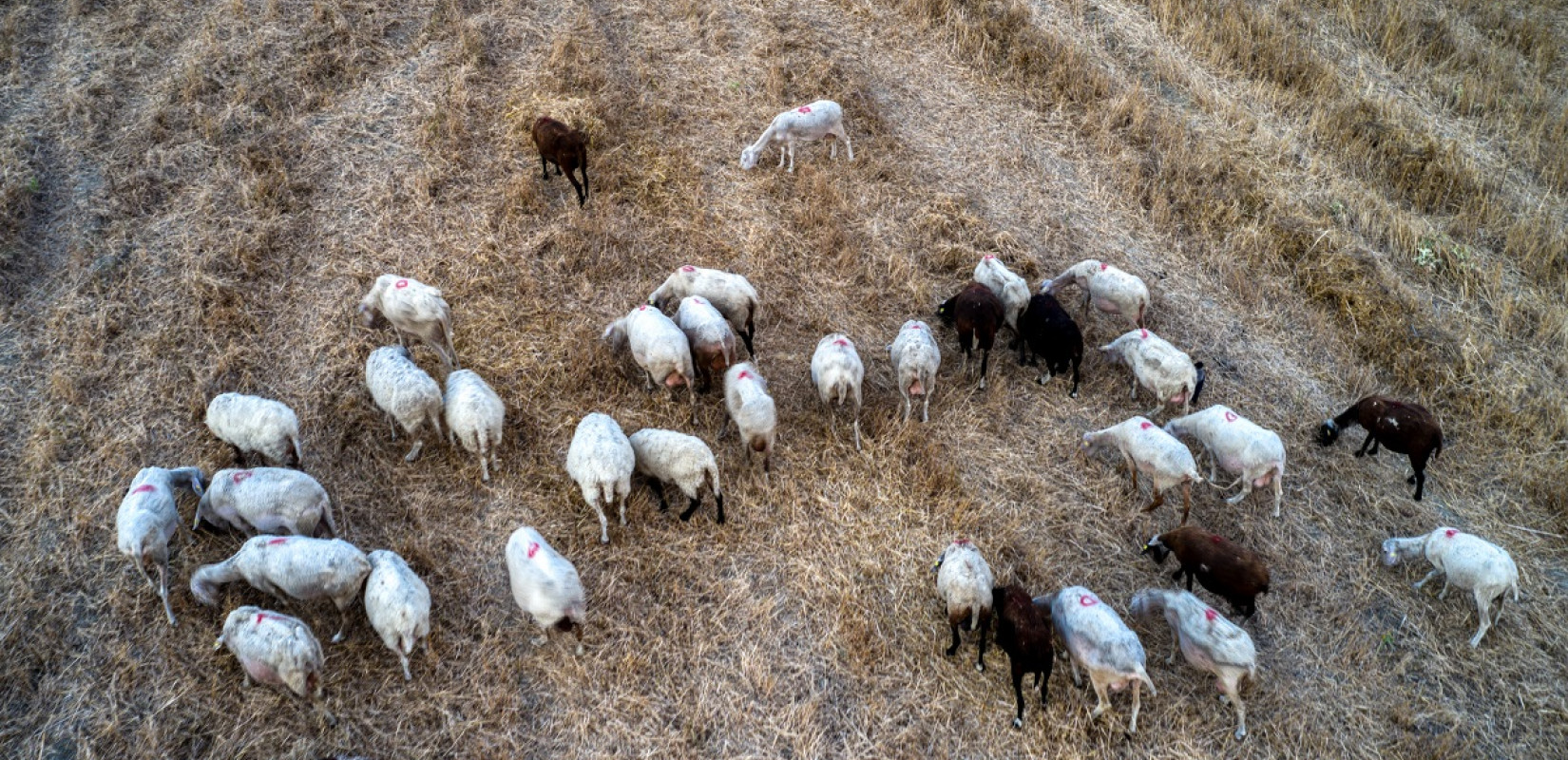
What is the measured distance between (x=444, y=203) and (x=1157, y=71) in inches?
383

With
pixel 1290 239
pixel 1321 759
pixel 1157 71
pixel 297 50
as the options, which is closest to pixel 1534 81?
pixel 1157 71

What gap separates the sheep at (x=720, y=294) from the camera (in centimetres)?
869

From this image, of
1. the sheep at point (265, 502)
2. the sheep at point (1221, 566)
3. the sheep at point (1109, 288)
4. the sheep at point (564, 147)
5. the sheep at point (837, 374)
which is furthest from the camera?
the sheep at point (564, 147)

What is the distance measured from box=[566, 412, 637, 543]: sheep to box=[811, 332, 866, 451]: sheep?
5.69ft

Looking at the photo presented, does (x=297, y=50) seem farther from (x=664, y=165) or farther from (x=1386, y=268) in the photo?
(x=1386, y=268)

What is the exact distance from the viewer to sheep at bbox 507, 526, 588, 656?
6301 mm

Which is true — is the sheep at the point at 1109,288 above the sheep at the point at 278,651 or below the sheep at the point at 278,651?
above

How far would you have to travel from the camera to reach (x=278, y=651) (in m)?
5.89

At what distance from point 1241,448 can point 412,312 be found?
7093 mm

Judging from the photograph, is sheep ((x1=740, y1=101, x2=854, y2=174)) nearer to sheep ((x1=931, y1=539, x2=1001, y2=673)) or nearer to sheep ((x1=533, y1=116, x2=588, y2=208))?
sheep ((x1=533, y1=116, x2=588, y2=208))

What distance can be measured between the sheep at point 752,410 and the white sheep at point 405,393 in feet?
7.84

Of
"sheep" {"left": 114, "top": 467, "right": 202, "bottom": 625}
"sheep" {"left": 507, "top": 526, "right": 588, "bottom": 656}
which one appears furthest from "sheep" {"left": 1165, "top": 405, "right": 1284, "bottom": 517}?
"sheep" {"left": 114, "top": 467, "right": 202, "bottom": 625}

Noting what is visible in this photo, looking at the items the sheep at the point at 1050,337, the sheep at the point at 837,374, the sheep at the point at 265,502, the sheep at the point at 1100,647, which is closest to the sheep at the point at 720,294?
the sheep at the point at 837,374

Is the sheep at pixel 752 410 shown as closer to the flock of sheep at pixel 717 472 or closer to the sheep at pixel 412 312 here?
the flock of sheep at pixel 717 472
